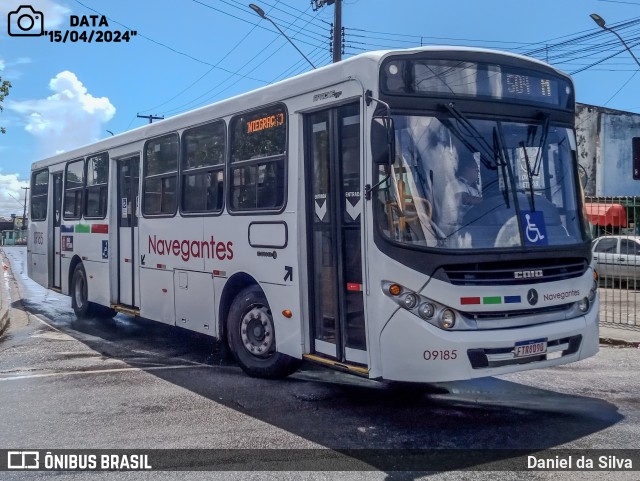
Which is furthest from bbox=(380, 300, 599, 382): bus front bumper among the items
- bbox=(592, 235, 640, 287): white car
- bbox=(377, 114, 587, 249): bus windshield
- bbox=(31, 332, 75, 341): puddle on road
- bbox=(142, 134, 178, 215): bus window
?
bbox=(592, 235, 640, 287): white car

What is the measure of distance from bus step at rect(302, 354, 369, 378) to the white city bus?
0.08 feet

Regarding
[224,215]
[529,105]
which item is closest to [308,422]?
[224,215]

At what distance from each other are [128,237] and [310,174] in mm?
5260

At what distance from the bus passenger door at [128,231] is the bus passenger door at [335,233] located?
4.82 m

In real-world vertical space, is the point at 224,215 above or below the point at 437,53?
below

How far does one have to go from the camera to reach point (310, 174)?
23.2ft

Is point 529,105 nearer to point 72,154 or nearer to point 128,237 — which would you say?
point 128,237

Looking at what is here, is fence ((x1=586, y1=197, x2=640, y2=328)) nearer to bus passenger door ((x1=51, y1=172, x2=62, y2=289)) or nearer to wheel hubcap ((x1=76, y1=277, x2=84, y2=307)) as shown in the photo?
wheel hubcap ((x1=76, y1=277, x2=84, y2=307))

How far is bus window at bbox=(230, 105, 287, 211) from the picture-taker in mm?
7418

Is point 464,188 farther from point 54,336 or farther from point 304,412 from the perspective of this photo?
point 54,336

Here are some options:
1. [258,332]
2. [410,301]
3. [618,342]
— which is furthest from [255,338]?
[618,342]

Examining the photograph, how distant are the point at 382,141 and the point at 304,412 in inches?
109

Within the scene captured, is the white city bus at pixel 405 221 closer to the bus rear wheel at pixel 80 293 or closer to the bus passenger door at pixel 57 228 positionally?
the bus rear wheel at pixel 80 293

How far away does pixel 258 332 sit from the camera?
791 centimetres
